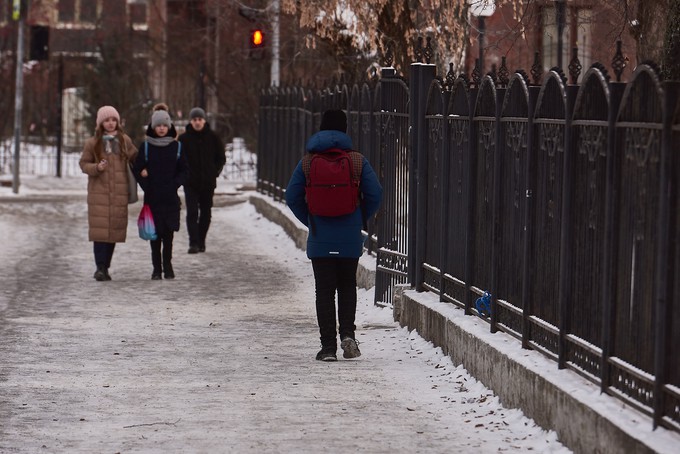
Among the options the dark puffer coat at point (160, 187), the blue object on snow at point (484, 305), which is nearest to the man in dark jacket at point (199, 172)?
the dark puffer coat at point (160, 187)

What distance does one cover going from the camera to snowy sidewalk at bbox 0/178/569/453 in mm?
8281

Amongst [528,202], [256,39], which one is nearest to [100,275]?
[528,202]

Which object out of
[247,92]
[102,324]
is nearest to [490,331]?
[102,324]

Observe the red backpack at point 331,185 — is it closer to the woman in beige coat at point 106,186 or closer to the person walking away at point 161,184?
the woman in beige coat at point 106,186

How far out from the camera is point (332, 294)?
11.1 metres

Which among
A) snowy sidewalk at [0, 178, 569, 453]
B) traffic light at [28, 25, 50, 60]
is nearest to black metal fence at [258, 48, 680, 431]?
→ snowy sidewalk at [0, 178, 569, 453]

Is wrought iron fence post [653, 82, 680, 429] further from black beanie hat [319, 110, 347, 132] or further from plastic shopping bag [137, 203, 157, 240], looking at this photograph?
plastic shopping bag [137, 203, 157, 240]

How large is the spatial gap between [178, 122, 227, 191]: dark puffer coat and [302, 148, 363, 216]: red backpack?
29.2 feet

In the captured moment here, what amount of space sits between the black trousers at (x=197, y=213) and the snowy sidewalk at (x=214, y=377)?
2.11 meters

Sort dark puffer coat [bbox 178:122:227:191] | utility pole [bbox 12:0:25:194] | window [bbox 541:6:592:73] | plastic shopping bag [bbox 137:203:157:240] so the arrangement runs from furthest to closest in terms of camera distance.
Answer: utility pole [bbox 12:0:25:194] < window [bbox 541:6:592:73] < dark puffer coat [bbox 178:122:227:191] < plastic shopping bag [bbox 137:203:157:240]

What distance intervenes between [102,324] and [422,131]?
9.26 ft

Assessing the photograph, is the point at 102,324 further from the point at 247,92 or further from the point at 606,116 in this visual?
the point at 247,92

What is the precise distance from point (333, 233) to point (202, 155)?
356 inches

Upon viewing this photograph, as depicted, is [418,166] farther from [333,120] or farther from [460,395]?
[460,395]
